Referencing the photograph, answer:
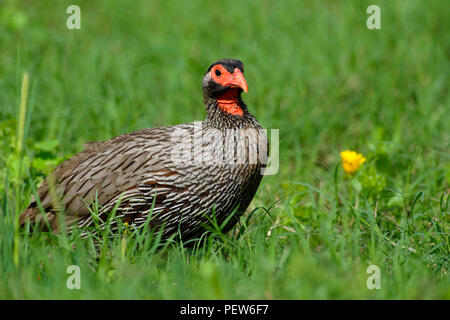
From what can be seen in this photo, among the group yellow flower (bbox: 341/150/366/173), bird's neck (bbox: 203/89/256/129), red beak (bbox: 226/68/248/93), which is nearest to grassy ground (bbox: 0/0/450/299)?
yellow flower (bbox: 341/150/366/173)

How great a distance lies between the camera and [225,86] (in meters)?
4.16

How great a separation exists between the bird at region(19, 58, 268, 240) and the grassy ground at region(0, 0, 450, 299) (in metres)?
0.17

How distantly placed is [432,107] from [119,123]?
2.93m

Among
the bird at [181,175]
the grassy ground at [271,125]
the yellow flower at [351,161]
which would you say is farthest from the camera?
the yellow flower at [351,161]

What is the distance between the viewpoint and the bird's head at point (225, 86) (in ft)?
13.6

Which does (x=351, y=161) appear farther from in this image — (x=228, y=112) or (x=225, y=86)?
(x=225, y=86)

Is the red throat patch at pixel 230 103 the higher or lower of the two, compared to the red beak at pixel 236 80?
lower

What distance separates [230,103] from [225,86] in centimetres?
14

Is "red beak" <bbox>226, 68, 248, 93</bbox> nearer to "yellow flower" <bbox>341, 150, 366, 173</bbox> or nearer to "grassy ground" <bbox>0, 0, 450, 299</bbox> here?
"grassy ground" <bbox>0, 0, 450, 299</bbox>

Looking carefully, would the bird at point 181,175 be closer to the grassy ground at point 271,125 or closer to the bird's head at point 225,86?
the bird's head at point 225,86

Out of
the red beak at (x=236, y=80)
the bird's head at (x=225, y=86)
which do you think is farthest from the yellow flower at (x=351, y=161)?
the red beak at (x=236, y=80)
